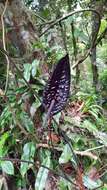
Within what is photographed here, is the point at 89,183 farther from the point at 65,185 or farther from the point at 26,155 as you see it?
the point at 26,155

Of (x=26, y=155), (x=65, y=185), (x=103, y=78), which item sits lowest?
(x=103, y=78)

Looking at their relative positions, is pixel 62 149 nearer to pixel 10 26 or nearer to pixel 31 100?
pixel 31 100

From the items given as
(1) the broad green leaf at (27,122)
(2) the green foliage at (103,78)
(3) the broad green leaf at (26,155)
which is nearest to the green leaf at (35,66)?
(1) the broad green leaf at (27,122)

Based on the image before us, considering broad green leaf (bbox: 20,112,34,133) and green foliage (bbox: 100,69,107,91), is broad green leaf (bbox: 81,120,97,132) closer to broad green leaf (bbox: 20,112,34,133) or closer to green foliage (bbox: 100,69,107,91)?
broad green leaf (bbox: 20,112,34,133)

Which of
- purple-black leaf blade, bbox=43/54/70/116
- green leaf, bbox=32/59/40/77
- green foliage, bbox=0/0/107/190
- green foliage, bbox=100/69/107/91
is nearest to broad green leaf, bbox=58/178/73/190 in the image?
green foliage, bbox=0/0/107/190

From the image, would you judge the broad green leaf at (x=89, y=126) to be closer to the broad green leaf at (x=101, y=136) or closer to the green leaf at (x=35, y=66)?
the broad green leaf at (x=101, y=136)

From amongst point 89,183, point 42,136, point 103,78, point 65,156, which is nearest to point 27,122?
point 42,136

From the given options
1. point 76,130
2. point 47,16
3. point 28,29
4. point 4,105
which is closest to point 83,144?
point 76,130
